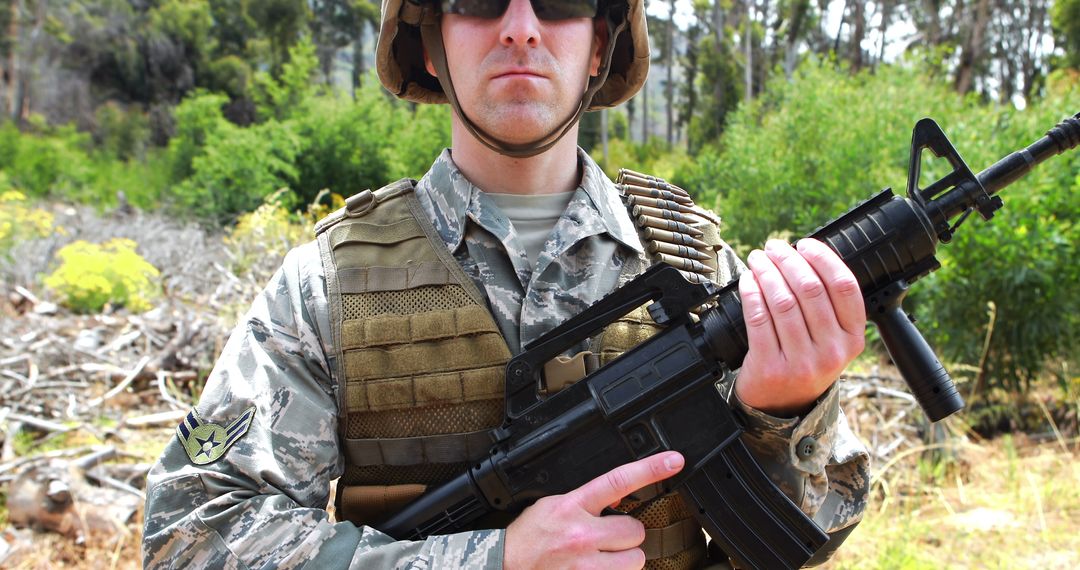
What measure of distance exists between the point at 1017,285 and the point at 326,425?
575 centimetres

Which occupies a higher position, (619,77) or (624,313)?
(619,77)

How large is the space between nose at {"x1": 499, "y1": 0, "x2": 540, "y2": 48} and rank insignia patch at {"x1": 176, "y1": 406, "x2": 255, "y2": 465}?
0.86 meters

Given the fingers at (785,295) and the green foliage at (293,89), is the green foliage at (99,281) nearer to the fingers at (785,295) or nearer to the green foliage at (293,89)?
the fingers at (785,295)

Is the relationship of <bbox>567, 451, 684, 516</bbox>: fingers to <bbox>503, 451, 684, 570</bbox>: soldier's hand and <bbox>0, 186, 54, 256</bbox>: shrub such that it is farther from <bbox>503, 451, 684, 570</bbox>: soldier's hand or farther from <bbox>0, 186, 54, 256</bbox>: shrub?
<bbox>0, 186, 54, 256</bbox>: shrub

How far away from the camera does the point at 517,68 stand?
1.48m

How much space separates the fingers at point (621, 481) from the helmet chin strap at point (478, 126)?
0.68 metres

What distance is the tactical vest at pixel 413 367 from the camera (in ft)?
4.84

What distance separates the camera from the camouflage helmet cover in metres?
1.74

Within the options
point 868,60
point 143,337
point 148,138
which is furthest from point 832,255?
point 868,60


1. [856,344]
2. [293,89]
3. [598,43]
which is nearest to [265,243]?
[598,43]

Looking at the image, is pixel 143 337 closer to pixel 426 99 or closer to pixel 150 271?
pixel 150 271

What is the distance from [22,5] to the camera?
2503cm

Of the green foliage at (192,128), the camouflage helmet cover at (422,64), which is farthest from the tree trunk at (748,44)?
the camouflage helmet cover at (422,64)

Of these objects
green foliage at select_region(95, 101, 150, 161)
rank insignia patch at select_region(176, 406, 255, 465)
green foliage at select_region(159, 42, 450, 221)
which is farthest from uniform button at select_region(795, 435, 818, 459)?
green foliage at select_region(95, 101, 150, 161)
